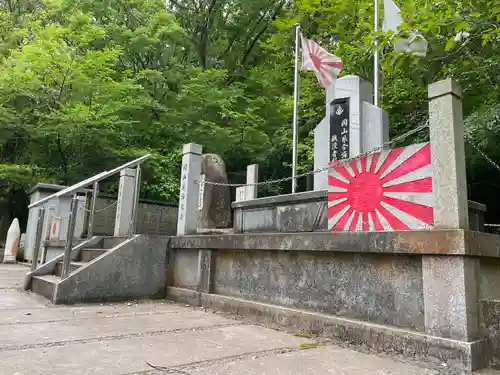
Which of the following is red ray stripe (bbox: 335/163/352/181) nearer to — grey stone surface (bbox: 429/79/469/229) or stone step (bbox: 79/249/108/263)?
grey stone surface (bbox: 429/79/469/229)

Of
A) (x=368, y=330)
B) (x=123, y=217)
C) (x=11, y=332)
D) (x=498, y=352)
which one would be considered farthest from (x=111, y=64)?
(x=498, y=352)

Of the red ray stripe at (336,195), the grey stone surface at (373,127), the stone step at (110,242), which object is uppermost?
the grey stone surface at (373,127)

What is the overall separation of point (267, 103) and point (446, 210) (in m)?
12.2

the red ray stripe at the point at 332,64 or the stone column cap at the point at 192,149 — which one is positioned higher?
the red ray stripe at the point at 332,64

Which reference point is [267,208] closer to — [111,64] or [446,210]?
[446,210]

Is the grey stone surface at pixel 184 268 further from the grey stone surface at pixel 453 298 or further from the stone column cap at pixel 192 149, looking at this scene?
the grey stone surface at pixel 453 298

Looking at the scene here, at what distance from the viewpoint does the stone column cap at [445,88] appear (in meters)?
3.45

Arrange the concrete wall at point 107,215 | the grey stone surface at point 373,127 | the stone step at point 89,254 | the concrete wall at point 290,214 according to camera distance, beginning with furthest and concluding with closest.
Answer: the concrete wall at point 107,215, the grey stone surface at point 373,127, the stone step at point 89,254, the concrete wall at point 290,214

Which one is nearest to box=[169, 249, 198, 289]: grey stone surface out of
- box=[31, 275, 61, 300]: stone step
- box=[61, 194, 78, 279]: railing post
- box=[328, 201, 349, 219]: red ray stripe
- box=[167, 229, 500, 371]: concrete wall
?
box=[167, 229, 500, 371]: concrete wall

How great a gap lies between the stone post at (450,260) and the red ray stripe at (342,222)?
98 cm

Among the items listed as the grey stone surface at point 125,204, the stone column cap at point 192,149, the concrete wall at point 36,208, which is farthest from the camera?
the concrete wall at point 36,208

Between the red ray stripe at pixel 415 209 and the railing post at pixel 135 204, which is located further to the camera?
the railing post at pixel 135 204

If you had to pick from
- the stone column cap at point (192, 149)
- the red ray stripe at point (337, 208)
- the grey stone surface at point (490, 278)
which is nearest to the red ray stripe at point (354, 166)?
the red ray stripe at point (337, 208)

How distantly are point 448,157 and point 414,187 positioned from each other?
44 cm
